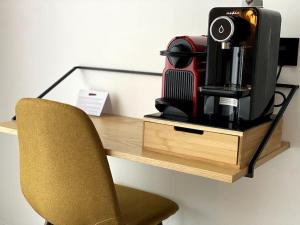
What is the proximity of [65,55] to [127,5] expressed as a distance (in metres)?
0.41

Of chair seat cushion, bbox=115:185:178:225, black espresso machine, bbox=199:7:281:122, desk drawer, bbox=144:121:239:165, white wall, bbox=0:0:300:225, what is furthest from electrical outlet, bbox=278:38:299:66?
chair seat cushion, bbox=115:185:178:225

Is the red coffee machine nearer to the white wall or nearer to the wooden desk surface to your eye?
the wooden desk surface

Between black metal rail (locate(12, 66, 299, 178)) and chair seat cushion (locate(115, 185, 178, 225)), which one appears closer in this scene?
black metal rail (locate(12, 66, 299, 178))

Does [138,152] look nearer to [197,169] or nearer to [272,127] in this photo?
[197,169]

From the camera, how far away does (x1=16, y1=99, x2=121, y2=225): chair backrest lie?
1261mm

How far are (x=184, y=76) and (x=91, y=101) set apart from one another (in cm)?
65

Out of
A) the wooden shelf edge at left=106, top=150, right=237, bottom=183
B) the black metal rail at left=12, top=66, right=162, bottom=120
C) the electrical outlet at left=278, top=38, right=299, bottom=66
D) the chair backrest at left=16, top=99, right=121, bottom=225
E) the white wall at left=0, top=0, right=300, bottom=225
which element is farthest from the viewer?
the black metal rail at left=12, top=66, right=162, bottom=120

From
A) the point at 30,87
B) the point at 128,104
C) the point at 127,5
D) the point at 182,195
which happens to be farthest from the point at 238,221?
the point at 30,87

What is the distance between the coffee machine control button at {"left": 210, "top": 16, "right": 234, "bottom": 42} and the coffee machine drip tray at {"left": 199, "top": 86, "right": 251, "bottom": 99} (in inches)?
5.4

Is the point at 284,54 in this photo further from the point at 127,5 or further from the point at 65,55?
the point at 65,55

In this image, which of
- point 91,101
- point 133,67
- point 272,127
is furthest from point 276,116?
point 91,101

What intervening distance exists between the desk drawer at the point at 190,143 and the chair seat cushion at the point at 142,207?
30cm

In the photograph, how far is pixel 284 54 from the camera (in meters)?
1.46

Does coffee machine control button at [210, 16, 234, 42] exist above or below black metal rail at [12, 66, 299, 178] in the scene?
above
